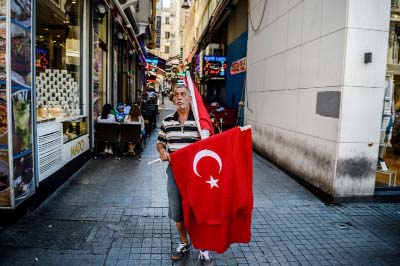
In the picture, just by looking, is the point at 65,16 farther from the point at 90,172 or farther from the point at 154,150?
the point at 154,150

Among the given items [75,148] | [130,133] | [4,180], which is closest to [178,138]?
[4,180]

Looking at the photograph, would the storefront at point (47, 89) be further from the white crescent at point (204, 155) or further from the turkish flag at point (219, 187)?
the white crescent at point (204, 155)

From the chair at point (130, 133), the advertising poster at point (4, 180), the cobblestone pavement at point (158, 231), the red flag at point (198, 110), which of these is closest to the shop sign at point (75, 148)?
the cobblestone pavement at point (158, 231)

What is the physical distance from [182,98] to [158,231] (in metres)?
1.95

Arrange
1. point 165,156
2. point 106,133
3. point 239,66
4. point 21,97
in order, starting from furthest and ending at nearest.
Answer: point 239,66
point 106,133
point 21,97
point 165,156

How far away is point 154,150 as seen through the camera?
11.1 metres

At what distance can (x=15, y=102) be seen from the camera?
4.59 metres

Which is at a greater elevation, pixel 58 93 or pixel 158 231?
Answer: pixel 58 93

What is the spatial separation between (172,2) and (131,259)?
86899 mm

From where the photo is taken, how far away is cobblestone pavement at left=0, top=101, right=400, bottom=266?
4.03 metres

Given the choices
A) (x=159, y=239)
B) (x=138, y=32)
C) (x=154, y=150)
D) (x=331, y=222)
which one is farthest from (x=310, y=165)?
(x=138, y=32)

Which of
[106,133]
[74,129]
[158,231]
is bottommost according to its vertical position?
[158,231]

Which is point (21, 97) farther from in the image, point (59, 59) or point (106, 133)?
point (106, 133)

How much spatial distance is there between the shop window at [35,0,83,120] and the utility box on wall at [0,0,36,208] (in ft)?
4.98
